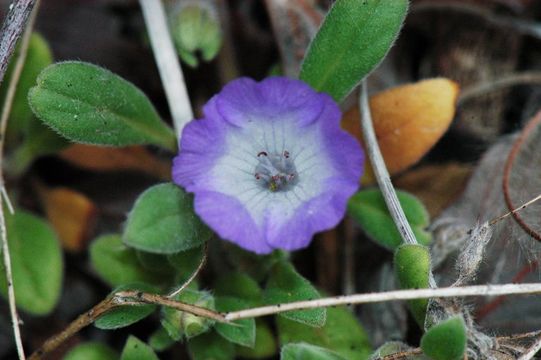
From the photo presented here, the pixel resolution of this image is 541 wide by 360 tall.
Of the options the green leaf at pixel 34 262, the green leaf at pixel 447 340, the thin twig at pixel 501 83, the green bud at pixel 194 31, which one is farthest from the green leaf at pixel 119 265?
the thin twig at pixel 501 83

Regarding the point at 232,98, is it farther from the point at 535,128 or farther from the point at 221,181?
the point at 535,128

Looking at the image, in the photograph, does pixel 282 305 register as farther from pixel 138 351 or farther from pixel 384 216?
pixel 384 216

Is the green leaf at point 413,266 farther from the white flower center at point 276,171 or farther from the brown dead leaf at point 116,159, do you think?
the brown dead leaf at point 116,159

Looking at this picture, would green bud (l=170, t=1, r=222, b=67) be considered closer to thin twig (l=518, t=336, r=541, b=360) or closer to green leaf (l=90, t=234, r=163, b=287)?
green leaf (l=90, t=234, r=163, b=287)

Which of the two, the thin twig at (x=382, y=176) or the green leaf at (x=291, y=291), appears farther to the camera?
the thin twig at (x=382, y=176)

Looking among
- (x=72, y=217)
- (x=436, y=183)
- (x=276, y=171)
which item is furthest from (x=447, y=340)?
(x=72, y=217)
